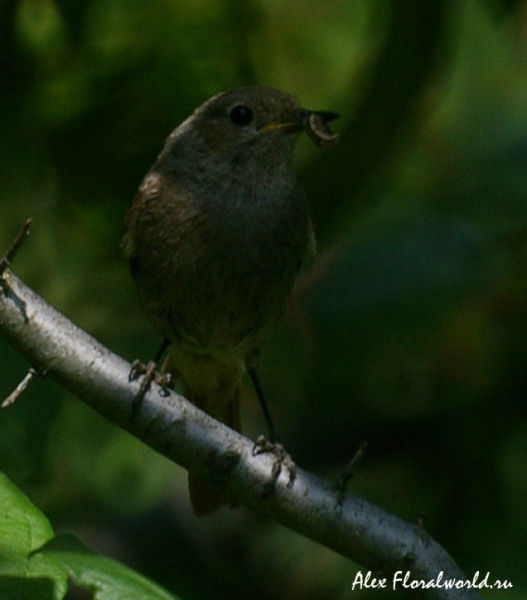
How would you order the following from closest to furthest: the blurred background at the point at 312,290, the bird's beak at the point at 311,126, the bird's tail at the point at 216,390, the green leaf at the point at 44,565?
the green leaf at the point at 44,565 → the bird's beak at the point at 311,126 → the blurred background at the point at 312,290 → the bird's tail at the point at 216,390

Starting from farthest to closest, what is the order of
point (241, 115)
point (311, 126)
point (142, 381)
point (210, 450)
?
point (241, 115) < point (311, 126) < point (210, 450) < point (142, 381)

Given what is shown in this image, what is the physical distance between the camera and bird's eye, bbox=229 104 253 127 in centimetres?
472

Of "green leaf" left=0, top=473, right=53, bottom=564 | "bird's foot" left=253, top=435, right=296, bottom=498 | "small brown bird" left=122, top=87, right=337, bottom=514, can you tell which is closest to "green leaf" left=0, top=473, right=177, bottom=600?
"green leaf" left=0, top=473, right=53, bottom=564

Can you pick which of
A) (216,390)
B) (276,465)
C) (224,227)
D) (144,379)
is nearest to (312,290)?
(224,227)

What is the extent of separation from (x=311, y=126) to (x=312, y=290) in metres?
0.71

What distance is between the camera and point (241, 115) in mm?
4730

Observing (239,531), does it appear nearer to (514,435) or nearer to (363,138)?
(514,435)

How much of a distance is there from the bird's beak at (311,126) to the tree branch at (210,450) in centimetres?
141

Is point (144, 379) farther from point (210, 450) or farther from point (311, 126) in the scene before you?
point (311, 126)

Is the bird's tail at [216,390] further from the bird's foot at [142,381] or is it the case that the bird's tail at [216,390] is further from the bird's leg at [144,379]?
the bird's foot at [142,381]

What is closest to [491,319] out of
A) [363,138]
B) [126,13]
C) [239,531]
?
[363,138]

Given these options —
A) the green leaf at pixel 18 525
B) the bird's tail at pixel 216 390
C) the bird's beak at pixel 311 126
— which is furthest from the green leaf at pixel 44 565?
the bird's tail at pixel 216 390

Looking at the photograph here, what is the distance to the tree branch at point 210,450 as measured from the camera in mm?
3332

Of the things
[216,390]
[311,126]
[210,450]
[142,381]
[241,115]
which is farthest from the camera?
[216,390]
